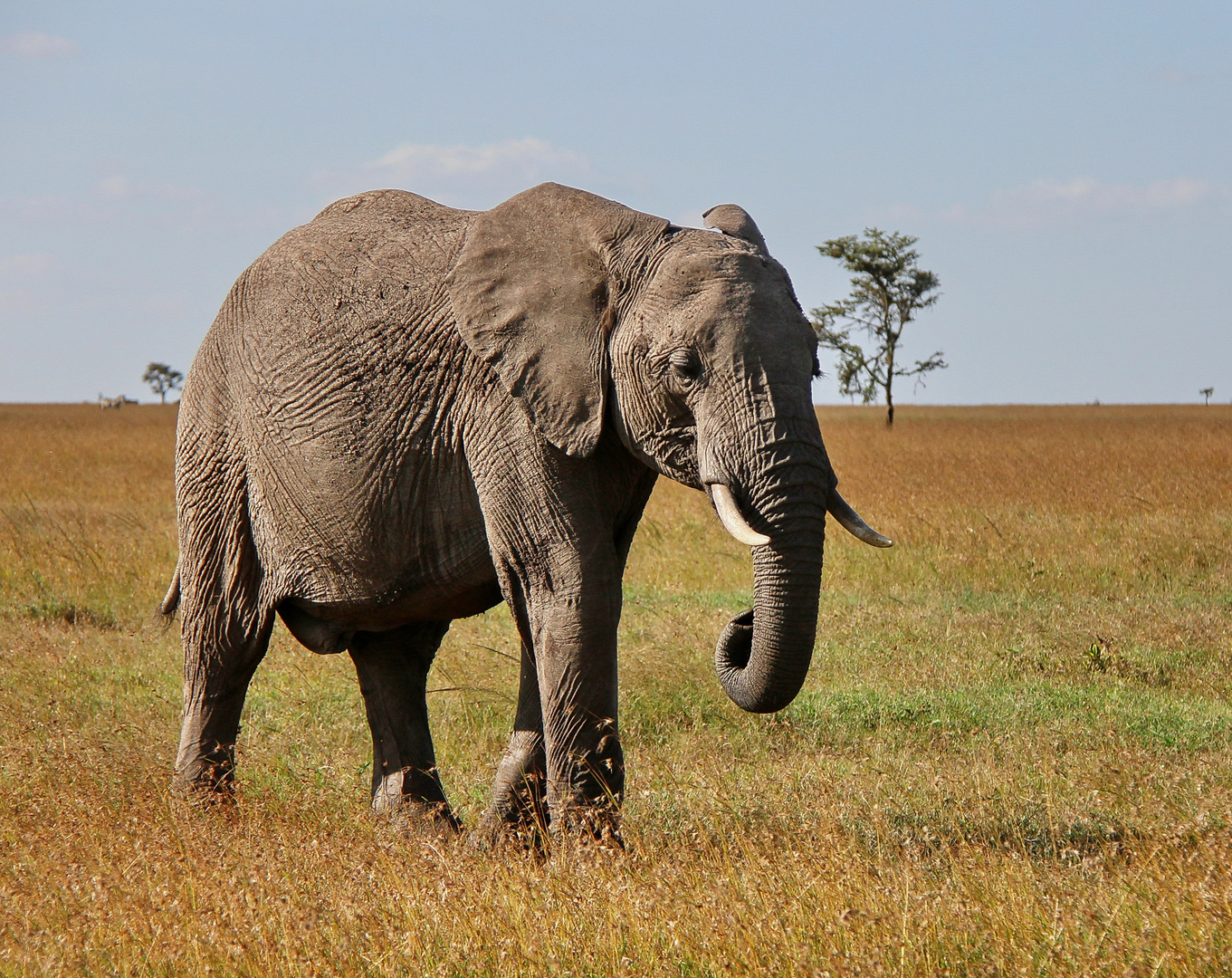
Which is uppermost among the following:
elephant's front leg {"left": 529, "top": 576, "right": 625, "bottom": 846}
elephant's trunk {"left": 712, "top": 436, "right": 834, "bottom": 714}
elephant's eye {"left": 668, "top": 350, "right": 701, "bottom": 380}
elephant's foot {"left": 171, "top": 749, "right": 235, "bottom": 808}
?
elephant's eye {"left": 668, "top": 350, "right": 701, "bottom": 380}

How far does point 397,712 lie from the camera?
5.63m

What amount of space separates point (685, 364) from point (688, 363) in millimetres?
10

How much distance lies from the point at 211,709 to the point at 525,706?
143 centimetres

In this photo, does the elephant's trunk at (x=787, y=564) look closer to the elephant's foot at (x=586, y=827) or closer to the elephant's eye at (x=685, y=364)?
the elephant's eye at (x=685, y=364)

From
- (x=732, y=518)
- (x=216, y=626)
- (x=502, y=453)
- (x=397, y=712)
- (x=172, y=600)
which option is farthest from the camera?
(x=172, y=600)

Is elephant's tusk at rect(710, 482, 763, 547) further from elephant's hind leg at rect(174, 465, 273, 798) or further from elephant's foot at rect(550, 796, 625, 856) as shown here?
elephant's hind leg at rect(174, 465, 273, 798)

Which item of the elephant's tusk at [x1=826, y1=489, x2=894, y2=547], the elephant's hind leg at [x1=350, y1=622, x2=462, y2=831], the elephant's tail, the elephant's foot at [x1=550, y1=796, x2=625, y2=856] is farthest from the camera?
the elephant's tail

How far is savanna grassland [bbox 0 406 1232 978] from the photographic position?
3723 mm

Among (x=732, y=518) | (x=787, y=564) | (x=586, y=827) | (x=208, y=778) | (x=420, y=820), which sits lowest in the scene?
(x=420, y=820)

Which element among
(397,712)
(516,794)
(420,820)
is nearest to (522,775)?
(516,794)

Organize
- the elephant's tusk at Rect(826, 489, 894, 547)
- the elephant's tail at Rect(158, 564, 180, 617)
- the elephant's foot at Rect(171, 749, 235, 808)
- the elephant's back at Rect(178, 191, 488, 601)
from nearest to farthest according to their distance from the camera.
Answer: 1. the elephant's tusk at Rect(826, 489, 894, 547)
2. the elephant's back at Rect(178, 191, 488, 601)
3. the elephant's foot at Rect(171, 749, 235, 808)
4. the elephant's tail at Rect(158, 564, 180, 617)

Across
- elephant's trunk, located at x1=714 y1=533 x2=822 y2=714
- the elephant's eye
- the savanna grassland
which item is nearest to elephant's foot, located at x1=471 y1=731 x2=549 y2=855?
the savanna grassland

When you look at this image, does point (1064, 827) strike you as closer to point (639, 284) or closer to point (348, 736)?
point (639, 284)

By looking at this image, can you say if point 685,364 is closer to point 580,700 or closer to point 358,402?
point 580,700
